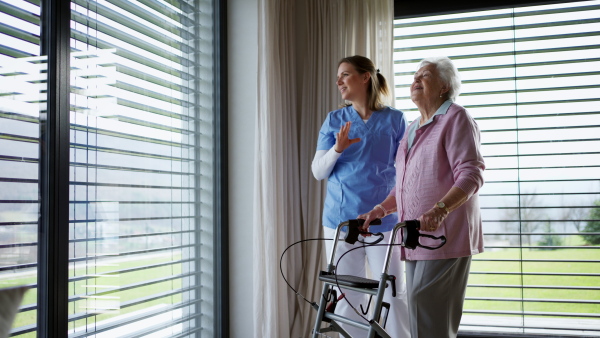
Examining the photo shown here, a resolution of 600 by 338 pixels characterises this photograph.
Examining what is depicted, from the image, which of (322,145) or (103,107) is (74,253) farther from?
(322,145)

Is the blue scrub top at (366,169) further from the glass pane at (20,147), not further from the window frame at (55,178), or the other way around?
the glass pane at (20,147)

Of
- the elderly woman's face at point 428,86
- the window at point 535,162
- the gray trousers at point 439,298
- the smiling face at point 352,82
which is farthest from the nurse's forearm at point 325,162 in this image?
the window at point 535,162

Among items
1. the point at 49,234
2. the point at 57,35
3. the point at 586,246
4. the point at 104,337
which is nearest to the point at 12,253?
the point at 49,234

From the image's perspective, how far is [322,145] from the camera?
3.09 m

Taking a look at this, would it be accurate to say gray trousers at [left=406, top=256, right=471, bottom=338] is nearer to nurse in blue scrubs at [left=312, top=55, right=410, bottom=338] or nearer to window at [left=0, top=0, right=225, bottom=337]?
nurse in blue scrubs at [left=312, top=55, right=410, bottom=338]

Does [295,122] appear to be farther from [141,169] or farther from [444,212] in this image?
[444,212]

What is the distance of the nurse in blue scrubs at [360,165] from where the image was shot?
2855mm

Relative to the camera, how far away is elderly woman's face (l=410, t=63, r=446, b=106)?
7.76ft

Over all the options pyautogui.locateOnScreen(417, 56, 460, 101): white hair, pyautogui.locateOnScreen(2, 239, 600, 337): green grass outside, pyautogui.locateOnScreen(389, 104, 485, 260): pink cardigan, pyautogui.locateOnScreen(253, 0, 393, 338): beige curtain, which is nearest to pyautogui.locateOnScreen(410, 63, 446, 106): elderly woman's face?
pyautogui.locateOnScreen(417, 56, 460, 101): white hair

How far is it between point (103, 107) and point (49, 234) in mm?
624

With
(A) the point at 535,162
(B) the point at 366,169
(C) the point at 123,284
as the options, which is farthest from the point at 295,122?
(C) the point at 123,284

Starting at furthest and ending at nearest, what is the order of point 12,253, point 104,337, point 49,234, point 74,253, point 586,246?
point 586,246 < point 104,337 < point 74,253 < point 49,234 < point 12,253

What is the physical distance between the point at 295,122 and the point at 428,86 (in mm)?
1548

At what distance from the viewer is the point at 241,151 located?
3648 mm
